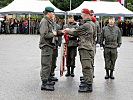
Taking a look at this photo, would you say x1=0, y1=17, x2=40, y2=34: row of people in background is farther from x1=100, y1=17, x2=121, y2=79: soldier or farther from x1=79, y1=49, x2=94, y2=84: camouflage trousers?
x1=79, y1=49, x2=94, y2=84: camouflage trousers

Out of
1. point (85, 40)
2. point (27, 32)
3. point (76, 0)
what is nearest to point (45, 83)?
point (85, 40)

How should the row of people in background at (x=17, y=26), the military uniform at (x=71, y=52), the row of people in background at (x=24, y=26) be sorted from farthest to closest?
the row of people in background at (x=17, y=26), the row of people in background at (x=24, y=26), the military uniform at (x=71, y=52)

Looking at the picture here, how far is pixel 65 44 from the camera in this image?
467 inches

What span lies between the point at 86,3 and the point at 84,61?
3329 centimetres

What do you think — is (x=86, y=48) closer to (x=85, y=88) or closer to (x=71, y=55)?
(x=85, y=88)

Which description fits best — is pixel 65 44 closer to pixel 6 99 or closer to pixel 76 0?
pixel 6 99

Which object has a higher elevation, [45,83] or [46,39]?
[46,39]

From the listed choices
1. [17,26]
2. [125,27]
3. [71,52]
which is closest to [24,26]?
[17,26]

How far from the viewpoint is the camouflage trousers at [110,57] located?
1307cm

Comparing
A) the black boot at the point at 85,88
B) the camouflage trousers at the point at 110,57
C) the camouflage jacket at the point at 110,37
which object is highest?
the camouflage jacket at the point at 110,37

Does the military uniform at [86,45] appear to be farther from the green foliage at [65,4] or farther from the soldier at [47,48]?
the green foliage at [65,4]

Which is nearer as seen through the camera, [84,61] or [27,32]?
[84,61]

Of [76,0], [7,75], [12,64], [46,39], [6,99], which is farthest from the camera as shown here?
[76,0]

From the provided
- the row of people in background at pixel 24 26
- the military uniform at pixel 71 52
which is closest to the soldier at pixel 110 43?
the military uniform at pixel 71 52
